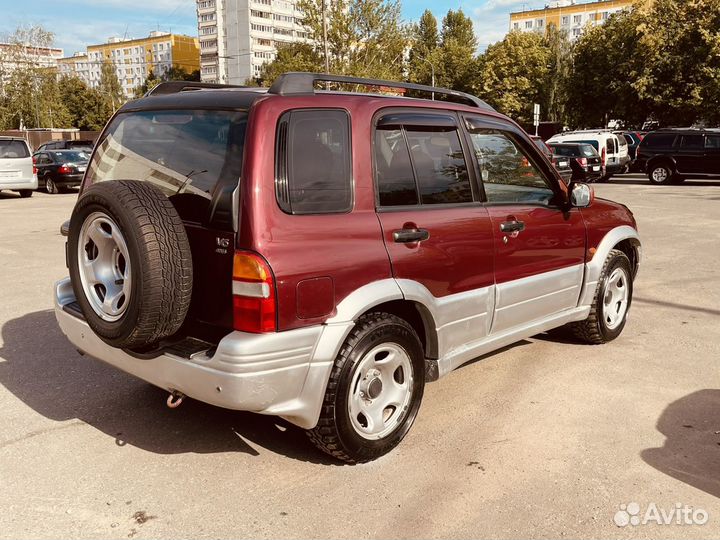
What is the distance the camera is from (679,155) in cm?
2261

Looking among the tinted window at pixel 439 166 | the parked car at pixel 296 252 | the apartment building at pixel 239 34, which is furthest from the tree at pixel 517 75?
the parked car at pixel 296 252

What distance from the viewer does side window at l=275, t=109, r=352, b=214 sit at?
10.3 ft

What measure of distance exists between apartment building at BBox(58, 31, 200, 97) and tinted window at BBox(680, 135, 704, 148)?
12392 centimetres

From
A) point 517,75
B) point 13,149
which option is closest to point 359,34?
point 13,149

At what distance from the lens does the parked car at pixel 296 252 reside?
304 cm

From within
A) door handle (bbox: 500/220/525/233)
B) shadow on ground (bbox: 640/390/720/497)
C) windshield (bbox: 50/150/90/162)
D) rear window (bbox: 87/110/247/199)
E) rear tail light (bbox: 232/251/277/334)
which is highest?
windshield (bbox: 50/150/90/162)

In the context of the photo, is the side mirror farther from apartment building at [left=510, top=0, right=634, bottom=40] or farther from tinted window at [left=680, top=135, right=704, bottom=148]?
apartment building at [left=510, top=0, right=634, bottom=40]

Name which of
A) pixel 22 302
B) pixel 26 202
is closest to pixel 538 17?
pixel 26 202

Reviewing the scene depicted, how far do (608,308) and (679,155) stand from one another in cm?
1967

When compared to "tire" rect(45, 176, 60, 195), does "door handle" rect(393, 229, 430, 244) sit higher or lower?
lower

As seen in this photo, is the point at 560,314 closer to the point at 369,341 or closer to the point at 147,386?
the point at 369,341

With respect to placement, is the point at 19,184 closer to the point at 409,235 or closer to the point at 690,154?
the point at 409,235

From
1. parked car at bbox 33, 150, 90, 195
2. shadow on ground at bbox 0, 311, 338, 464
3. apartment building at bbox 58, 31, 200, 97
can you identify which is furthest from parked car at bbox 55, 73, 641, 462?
apartment building at bbox 58, 31, 200, 97

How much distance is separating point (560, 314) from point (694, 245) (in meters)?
6.65
